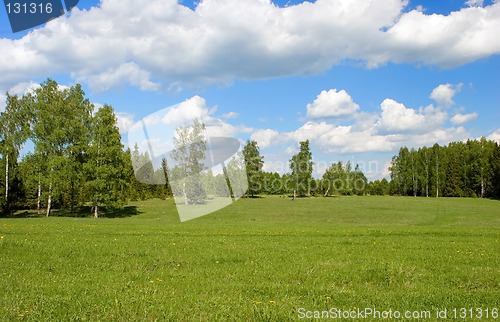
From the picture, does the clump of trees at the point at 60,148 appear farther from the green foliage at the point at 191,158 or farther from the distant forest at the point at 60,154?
the green foliage at the point at 191,158

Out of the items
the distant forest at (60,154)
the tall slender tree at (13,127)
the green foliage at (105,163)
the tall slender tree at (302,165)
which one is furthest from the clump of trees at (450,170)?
the tall slender tree at (13,127)

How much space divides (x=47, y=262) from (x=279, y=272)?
798cm

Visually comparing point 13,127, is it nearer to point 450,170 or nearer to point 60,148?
point 60,148

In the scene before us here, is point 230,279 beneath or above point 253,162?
beneath

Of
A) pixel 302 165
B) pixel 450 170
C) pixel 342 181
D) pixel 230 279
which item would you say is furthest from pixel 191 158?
pixel 450 170

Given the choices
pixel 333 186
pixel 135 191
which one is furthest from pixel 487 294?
pixel 333 186

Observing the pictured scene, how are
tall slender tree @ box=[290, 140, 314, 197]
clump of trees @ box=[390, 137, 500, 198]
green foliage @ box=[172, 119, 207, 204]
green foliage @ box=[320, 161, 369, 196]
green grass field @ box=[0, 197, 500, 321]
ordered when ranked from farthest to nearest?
green foliage @ box=[320, 161, 369, 196] → clump of trees @ box=[390, 137, 500, 198] → tall slender tree @ box=[290, 140, 314, 197] → green foliage @ box=[172, 119, 207, 204] → green grass field @ box=[0, 197, 500, 321]

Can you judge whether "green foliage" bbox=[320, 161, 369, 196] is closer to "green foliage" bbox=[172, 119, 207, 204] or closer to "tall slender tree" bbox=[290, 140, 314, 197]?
"tall slender tree" bbox=[290, 140, 314, 197]

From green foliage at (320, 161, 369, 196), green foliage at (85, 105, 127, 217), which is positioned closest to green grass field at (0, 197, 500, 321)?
green foliage at (85, 105, 127, 217)

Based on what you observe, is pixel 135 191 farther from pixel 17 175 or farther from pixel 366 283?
pixel 366 283

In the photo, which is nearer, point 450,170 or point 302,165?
point 302,165

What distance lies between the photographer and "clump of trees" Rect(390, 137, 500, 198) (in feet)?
407

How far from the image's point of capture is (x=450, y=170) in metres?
137

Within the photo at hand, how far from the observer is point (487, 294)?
10156 mm
